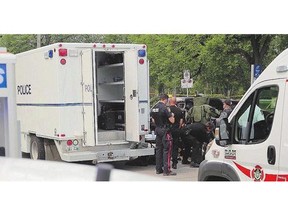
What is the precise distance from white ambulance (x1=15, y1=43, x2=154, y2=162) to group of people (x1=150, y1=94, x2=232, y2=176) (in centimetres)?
43

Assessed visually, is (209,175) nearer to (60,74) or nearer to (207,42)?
(60,74)

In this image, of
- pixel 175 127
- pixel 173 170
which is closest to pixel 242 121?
pixel 175 127

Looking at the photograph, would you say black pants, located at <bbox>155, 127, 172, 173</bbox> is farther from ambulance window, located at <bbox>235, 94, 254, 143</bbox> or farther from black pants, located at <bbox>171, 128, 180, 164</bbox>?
ambulance window, located at <bbox>235, 94, 254, 143</bbox>

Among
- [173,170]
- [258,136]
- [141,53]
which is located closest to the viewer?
[258,136]

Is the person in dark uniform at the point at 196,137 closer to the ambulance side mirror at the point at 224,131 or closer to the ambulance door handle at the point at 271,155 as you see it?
the ambulance side mirror at the point at 224,131

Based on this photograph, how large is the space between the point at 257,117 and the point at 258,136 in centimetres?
19

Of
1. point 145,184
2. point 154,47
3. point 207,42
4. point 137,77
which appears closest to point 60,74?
point 137,77

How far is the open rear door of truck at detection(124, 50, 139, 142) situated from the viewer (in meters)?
8.51

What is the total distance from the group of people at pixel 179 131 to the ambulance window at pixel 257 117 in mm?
3850

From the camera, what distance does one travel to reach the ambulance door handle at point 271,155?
354cm

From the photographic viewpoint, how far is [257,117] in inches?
155

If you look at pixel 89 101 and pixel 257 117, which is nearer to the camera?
pixel 257 117

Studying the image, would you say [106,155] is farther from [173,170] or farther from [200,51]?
[200,51]

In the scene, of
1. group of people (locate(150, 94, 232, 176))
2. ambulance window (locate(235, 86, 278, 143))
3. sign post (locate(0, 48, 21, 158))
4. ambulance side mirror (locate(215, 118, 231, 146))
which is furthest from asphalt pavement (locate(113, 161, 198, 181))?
sign post (locate(0, 48, 21, 158))
